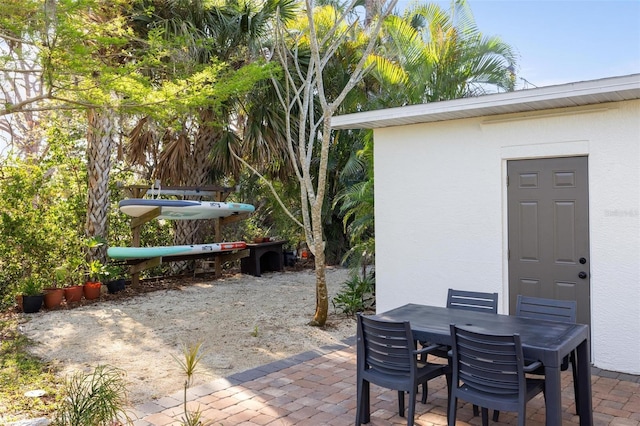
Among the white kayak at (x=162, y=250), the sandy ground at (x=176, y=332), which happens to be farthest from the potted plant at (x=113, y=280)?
the sandy ground at (x=176, y=332)

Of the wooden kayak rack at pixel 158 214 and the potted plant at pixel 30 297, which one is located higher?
the wooden kayak rack at pixel 158 214

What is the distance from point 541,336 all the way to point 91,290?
8.22 meters

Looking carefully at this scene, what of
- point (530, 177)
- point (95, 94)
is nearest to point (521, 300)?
point (530, 177)

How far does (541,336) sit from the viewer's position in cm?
361

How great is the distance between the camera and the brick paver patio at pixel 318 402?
4.04 metres

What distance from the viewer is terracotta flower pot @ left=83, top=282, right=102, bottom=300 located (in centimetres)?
941

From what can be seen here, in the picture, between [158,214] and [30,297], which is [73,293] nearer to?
[30,297]

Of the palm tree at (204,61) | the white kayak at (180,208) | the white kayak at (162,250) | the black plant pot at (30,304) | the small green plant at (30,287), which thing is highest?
the palm tree at (204,61)

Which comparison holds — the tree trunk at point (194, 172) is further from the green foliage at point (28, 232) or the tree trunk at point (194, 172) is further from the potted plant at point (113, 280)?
the green foliage at point (28, 232)

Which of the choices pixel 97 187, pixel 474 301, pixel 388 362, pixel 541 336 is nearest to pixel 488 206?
pixel 474 301

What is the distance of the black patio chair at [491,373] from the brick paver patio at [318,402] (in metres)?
0.68

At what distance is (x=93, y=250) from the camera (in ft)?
34.2

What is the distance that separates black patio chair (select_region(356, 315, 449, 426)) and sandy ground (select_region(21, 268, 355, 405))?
2.02 metres

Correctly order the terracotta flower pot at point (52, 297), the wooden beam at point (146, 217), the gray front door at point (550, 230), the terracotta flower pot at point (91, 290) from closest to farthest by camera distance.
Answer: the gray front door at point (550, 230)
the terracotta flower pot at point (52, 297)
the terracotta flower pot at point (91, 290)
the wooden beam at point (146, 217)
